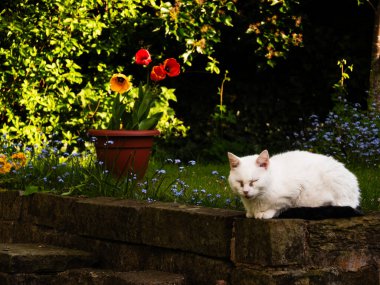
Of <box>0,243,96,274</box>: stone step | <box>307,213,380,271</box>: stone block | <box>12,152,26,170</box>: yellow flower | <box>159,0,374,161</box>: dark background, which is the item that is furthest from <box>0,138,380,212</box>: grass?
<box>159,0,374,161</box>: dark background

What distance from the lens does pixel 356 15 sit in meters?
10.1

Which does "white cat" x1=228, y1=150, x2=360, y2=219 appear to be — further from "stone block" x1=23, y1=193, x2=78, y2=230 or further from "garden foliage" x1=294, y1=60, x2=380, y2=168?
"garden foliage" x1=294, y1=60, x2=380, y2=168

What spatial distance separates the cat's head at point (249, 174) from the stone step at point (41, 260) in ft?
5.45

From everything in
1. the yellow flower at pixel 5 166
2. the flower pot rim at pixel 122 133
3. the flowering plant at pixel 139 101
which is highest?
the flowering plant at pixel 139 101

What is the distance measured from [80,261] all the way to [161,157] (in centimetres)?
379

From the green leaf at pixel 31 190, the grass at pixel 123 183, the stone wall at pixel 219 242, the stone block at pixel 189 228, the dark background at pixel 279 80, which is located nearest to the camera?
the stone wall at pixel 219 242

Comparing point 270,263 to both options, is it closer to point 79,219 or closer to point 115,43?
point 79,219

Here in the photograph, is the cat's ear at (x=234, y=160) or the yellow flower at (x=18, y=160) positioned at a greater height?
the yellow flower at (x=18, y=160)

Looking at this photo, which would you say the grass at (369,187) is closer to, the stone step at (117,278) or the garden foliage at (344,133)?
the garden foliage at (344,133)

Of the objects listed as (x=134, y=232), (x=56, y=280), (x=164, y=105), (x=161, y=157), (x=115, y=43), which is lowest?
(x=56, y=280)

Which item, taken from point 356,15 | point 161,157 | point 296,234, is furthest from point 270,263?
point 356,15

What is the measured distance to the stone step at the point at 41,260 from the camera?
5355 mm

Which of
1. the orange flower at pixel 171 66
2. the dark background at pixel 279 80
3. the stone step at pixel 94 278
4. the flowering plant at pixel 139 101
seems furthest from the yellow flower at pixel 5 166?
the dark background at pixel 279 80

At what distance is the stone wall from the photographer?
4379mm
